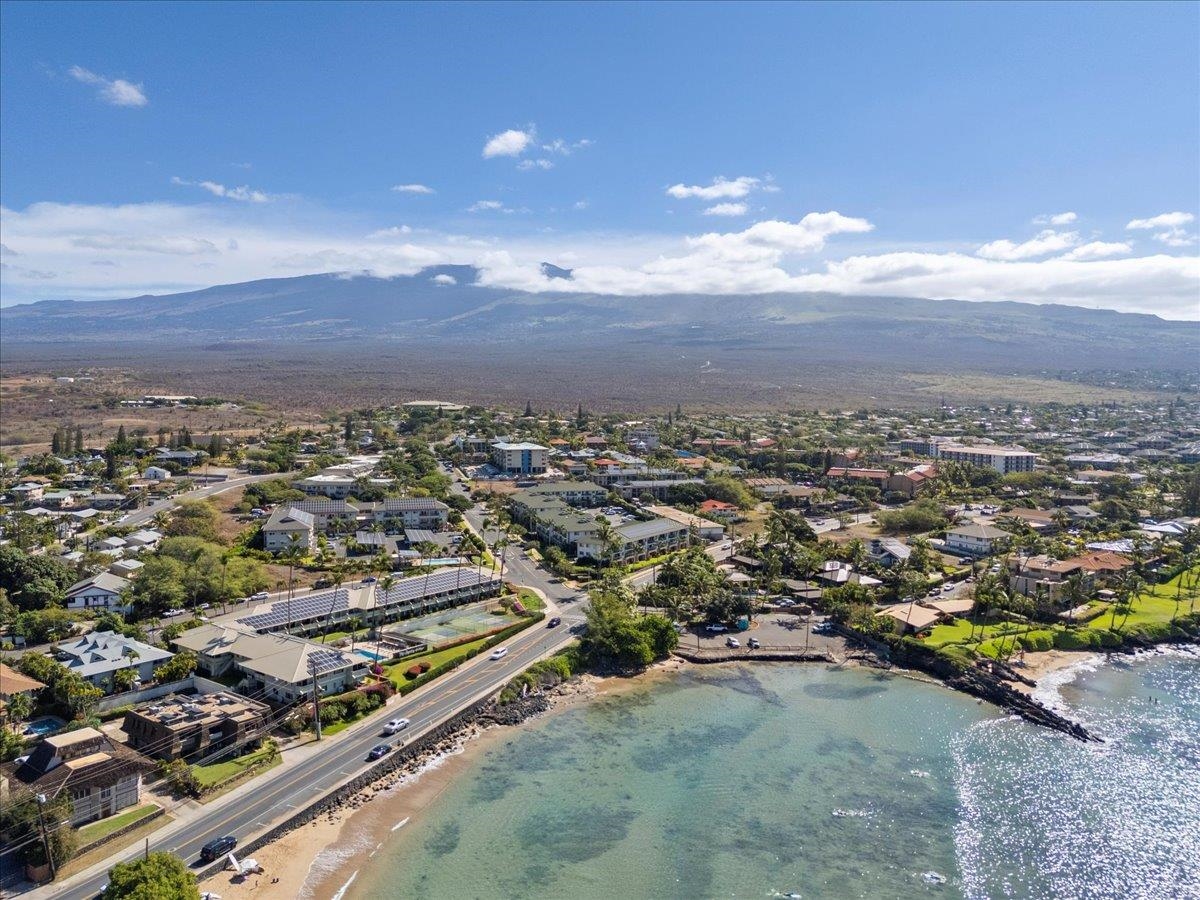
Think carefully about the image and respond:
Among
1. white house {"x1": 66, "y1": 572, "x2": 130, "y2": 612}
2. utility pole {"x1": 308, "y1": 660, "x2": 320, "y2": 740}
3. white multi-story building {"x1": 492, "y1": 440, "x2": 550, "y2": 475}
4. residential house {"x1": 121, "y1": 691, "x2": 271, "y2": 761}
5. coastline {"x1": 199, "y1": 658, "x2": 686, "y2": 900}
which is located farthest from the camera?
white multi-story building {"x1": 492, "y1": 440, "x2": 550, "y2": 475}

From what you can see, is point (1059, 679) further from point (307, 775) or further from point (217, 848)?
point (217, 848)

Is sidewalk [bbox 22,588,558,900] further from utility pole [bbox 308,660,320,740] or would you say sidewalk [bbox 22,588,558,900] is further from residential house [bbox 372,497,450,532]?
residential house [bbox 372,497,450,532]

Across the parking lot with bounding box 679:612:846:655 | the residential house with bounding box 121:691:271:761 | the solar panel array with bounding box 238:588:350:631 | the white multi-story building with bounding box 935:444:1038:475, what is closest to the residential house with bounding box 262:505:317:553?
the solar panel array with bounding box 238:588:350:631

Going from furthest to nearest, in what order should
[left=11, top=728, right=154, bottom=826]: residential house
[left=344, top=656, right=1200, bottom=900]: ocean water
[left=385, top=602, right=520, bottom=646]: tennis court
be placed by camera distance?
[left=385, top=602, right=520, bottom=646]: tennis court < [left=344, top=656, right=1200, bottom=900]: ocean water < [left=11, top=728, right=154, bottom=826]: residential house

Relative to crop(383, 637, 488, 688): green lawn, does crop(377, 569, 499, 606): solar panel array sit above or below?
above

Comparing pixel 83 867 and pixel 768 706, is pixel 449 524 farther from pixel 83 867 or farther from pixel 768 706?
pixel 83 867

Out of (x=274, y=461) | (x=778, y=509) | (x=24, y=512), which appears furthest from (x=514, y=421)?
(x=24, y=512)

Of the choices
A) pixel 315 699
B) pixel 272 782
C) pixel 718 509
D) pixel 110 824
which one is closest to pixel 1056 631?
pixel 718 509

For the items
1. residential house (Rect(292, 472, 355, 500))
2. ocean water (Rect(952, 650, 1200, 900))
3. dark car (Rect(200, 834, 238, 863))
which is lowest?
ocean water (Rect(952, 650, 1200, 900))
